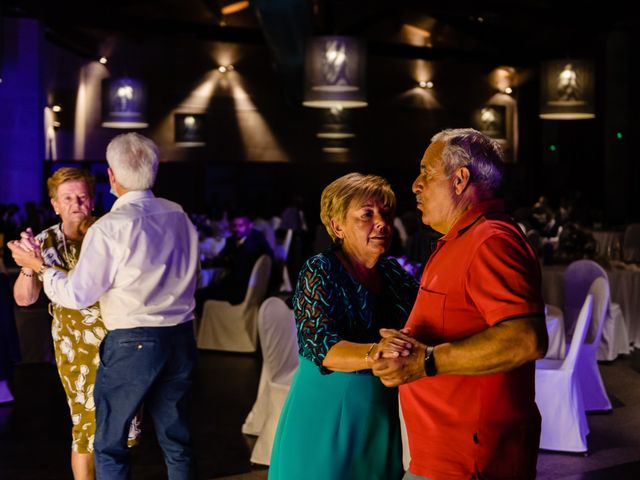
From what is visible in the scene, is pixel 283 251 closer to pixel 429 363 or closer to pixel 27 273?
pixel 27 273

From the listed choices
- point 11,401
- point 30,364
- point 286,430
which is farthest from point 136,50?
point 286,430

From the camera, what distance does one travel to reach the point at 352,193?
241cm

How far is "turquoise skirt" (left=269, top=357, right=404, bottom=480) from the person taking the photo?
235 cm

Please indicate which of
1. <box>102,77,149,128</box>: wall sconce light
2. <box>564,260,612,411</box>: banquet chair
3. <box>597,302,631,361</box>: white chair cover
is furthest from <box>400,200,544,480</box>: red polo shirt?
<box>102,77,149,128</box>: wall sconce light

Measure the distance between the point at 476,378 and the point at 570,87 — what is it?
9572 mm

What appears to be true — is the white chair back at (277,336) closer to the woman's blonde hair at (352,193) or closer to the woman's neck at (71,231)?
the woman's neck at (71,231)

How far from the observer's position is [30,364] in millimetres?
7633

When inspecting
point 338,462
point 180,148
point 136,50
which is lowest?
point 338,462

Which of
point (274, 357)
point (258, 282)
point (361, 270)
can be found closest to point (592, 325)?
point (274, 357)

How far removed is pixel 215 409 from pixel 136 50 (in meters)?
13.8

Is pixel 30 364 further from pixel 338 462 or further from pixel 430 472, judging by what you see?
pixel 430 472

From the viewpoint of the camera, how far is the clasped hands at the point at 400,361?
1.73 metres

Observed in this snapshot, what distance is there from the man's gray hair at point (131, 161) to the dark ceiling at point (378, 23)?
307 inches

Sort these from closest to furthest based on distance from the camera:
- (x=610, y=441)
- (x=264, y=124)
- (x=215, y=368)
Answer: (x=610, y=441), (x=215, y=368), (x=264, y=124)
